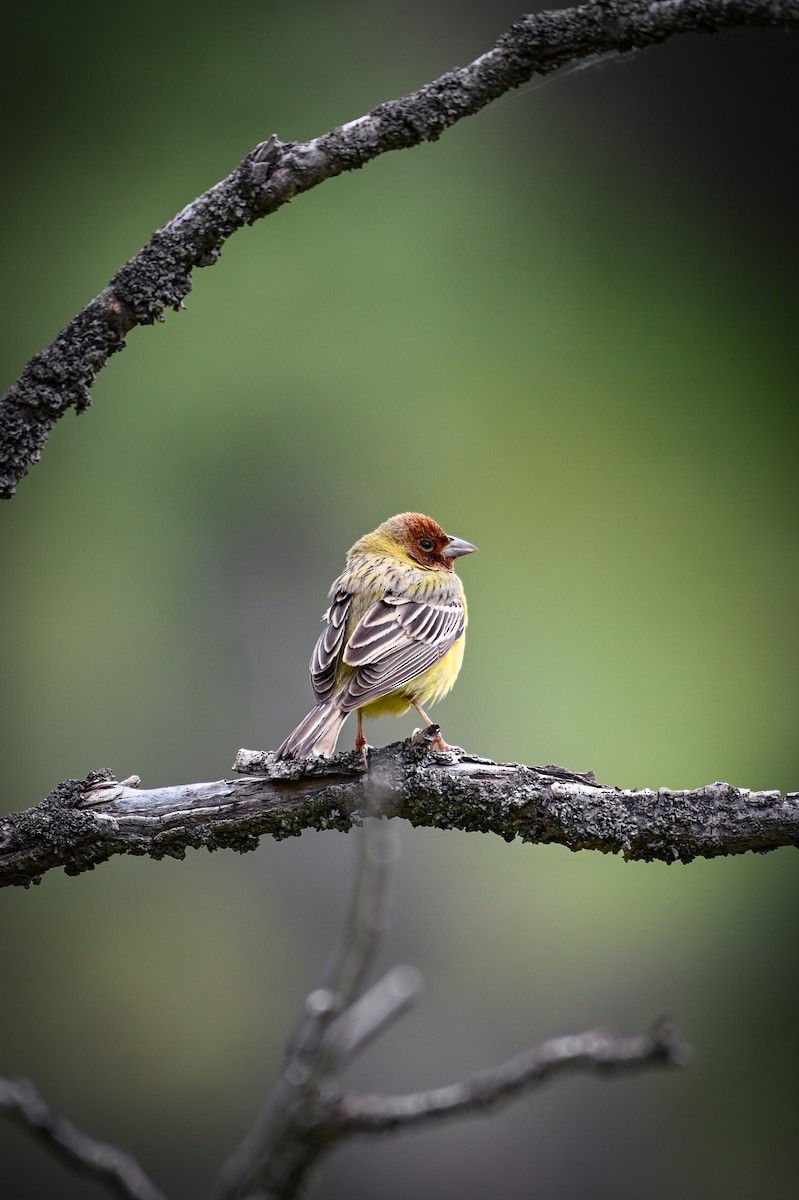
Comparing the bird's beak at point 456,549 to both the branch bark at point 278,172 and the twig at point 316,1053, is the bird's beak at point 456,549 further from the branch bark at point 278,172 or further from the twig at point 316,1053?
the branch bark at point 278,172

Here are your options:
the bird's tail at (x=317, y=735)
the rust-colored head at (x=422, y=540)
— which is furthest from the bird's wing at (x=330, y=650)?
the rust-colored head at (x=422, y=540)

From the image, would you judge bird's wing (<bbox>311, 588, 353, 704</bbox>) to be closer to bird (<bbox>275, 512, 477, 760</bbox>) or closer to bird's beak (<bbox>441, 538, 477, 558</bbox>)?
bird (<bbox>275, 512, 477, 760</bbox>)

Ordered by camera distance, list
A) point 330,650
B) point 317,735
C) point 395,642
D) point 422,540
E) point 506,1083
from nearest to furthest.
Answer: point 506,1083 → point 317,735 → point 395,642 → point 330,650 → point 422,540

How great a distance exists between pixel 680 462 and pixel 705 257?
1768 millimetres

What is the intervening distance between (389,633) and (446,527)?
11.4ft

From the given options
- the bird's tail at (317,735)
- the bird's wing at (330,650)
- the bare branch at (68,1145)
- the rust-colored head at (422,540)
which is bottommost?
the bare branch at (68,1145)

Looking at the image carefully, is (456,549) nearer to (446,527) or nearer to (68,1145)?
(446,527)

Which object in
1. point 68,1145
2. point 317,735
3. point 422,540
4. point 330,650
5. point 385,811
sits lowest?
point 68,1145

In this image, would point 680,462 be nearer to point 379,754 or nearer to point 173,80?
point 173,80

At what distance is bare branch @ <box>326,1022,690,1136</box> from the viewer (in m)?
3.23

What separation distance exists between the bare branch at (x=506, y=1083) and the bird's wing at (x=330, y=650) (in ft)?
4.60

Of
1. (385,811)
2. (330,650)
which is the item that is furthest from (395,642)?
(385,811)

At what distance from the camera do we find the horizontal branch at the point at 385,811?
304cm

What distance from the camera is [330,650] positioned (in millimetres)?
A: 4395
